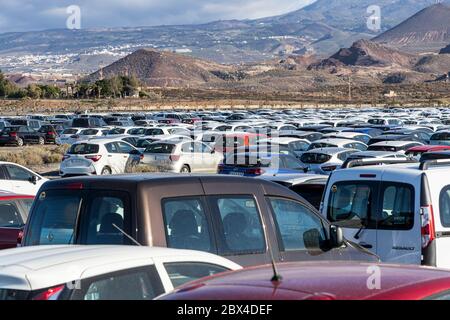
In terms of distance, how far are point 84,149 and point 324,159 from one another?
9402mm

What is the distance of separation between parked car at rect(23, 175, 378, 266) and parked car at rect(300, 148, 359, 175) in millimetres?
15263

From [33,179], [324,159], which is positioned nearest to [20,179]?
[33,179]

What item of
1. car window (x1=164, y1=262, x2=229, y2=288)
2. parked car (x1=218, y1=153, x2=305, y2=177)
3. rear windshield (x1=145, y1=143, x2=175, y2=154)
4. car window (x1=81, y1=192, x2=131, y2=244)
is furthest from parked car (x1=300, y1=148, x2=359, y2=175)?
car window (x1=164, y1=262, x2=229, y2=288)

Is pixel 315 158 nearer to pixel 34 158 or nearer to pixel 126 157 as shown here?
pixel 126 157

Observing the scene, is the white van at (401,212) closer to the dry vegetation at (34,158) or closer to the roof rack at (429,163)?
the roof rack at (429,163)

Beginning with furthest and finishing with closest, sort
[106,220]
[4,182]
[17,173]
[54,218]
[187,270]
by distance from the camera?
[17,173]
[4,182]
[54,218]
[106,220]
[187,270]

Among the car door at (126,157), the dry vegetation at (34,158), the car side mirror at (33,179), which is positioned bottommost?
the dry vegetation at (34,158)

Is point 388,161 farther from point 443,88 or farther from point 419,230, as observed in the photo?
point 443,88

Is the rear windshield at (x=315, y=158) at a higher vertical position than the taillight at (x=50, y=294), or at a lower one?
lower

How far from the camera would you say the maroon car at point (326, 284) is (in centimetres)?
402

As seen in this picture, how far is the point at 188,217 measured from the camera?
716 centimetres

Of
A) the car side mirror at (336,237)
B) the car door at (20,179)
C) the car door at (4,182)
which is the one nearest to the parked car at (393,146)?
the car door at (20,179)

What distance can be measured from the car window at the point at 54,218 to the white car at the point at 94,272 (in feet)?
4.01

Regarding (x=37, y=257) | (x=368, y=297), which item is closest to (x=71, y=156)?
(x=37, y=257)
